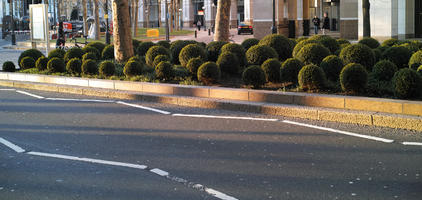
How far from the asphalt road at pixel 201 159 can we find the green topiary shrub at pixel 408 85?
128cm

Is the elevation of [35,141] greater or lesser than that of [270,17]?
lesser

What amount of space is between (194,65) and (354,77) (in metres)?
4.51

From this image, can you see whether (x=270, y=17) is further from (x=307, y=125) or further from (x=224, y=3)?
(x=307, y=125)

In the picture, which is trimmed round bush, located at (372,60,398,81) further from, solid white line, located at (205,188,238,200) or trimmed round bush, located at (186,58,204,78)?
solid white line, located at (205,188,238,200)

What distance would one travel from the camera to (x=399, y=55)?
539 inches

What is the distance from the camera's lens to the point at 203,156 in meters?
7.69

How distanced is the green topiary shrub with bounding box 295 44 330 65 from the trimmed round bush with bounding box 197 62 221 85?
6.56 feet

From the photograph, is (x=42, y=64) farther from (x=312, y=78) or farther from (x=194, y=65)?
(x=312, y=78)

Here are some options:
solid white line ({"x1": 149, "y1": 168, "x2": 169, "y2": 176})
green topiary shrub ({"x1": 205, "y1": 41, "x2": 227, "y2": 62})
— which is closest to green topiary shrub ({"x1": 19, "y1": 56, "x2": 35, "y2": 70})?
green topiary shrub ({"x1": 205, "y1": 41, "x2": 227, "y2": 62})

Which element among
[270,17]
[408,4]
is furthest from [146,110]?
[270,17]

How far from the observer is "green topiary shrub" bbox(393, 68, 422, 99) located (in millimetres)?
10078

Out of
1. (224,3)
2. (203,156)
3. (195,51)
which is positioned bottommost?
(203,156)

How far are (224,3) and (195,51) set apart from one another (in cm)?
597

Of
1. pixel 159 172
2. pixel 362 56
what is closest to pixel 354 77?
pixel 362 56
